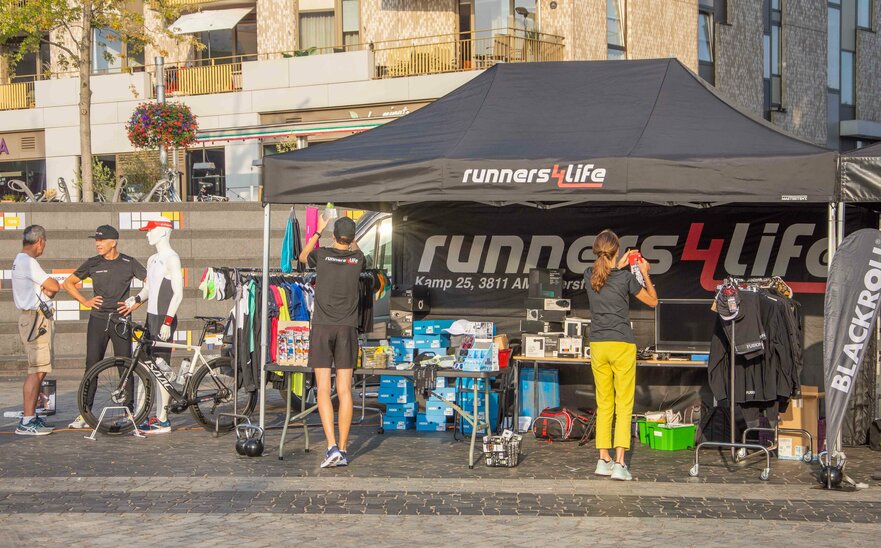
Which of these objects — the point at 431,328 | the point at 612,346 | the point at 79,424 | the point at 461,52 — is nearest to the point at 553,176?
the point at 612,346

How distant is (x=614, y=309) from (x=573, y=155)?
55.2 inches

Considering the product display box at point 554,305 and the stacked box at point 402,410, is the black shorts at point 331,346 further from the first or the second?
the product display box at point 554,305

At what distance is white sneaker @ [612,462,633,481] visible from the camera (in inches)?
380

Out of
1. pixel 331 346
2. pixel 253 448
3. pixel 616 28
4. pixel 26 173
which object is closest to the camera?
pixel 331 346

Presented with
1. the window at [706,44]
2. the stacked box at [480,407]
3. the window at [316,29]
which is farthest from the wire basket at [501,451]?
the window at [706,44]

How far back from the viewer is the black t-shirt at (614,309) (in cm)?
973

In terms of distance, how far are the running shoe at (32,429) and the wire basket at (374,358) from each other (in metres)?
3.64

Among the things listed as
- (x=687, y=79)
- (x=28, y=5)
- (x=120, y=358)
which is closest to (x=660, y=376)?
(x=687, y=79)

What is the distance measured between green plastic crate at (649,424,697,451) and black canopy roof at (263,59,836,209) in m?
2.44

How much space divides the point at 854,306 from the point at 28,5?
844 inches

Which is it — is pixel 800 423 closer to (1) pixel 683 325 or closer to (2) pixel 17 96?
(1) pixel 683 325

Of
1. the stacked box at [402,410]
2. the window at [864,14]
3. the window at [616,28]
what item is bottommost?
the stacked box at [402,410]

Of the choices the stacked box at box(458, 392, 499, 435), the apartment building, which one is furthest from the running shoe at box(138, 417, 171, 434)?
the apartment building

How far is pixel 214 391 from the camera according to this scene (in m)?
12.2
